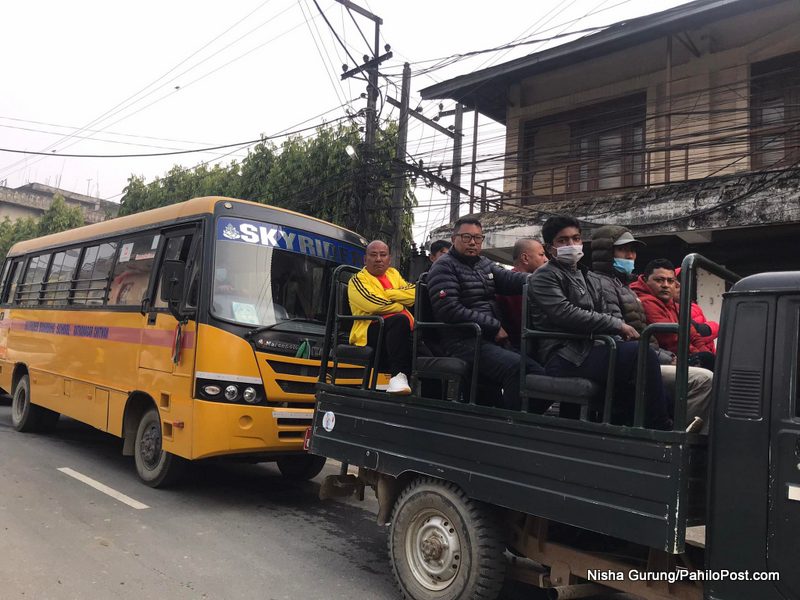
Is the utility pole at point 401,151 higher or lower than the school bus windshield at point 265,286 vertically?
higher

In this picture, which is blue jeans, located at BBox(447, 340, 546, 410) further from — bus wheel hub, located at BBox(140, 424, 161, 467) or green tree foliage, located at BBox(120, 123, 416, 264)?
green tree foliage, located at BBox(120, 123, 416, 264)

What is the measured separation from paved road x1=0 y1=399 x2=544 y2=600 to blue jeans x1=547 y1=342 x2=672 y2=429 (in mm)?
1869

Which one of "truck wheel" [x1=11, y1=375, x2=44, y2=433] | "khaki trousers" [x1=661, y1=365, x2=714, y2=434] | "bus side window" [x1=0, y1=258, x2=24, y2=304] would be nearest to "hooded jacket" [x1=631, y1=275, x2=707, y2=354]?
"khaki trousers" [x1=661, y1=365, x2=714, y2=434]

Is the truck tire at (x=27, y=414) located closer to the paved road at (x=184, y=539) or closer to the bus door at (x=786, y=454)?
the paved road at (x=184, y=539)

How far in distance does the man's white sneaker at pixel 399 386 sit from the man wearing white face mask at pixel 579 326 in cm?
87

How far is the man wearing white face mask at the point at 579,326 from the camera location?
281cm

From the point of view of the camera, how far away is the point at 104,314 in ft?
23.0

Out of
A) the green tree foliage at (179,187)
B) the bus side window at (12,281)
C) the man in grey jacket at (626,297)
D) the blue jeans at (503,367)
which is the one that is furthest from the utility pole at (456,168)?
the blue jeans at (503,367)

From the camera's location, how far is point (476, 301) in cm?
382

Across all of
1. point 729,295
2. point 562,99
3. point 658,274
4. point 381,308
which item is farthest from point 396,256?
point 729,295

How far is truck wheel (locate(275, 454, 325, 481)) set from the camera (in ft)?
21.7

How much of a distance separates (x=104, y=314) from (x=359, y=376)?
321 cm

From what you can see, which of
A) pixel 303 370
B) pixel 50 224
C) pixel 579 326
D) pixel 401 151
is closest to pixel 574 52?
pixel 401 151

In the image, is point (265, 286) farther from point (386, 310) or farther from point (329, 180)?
point (329, 180)
